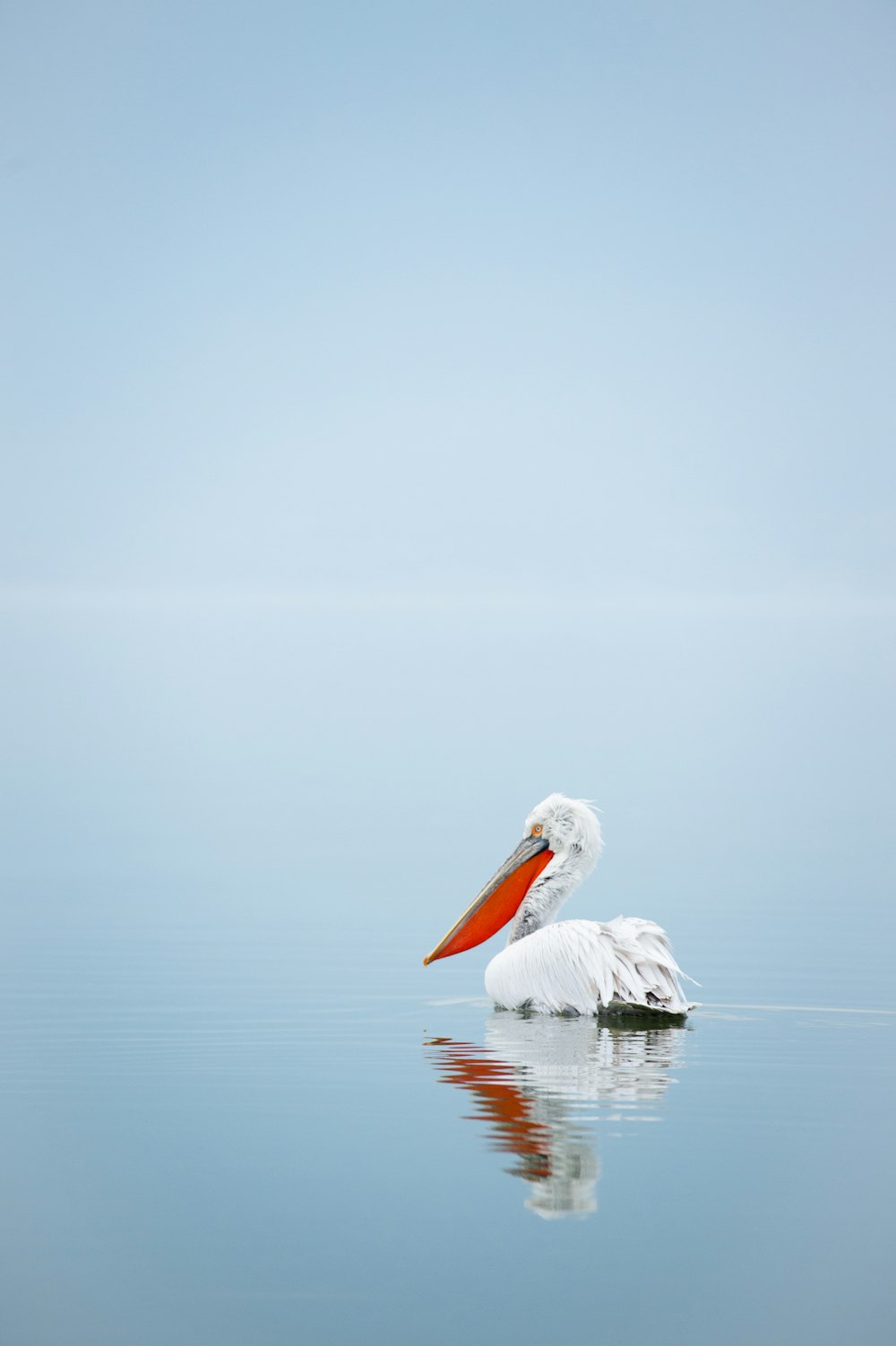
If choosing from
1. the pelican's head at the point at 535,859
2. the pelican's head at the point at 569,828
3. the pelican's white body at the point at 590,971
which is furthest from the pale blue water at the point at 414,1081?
the pelican's head at the point at 569,828

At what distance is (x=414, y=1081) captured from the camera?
222 inches

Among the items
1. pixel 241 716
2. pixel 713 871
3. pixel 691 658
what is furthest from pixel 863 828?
pixel 691 658

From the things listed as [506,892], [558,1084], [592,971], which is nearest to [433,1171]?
[558,1084]

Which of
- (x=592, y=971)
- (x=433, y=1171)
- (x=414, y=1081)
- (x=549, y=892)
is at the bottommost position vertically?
(x=433, y=1171)

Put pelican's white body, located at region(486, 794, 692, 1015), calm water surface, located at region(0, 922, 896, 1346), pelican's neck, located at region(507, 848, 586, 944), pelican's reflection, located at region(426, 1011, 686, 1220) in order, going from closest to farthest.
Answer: calm water surface, located at region(0, 922, 896, 1346) → pelican's reflection, located at region(426, 1011, 686, 1220) → pelican's white body, located at region(486, 794, 692, 1015) → pelican's neck, located at region(507, 848, 586, 944)

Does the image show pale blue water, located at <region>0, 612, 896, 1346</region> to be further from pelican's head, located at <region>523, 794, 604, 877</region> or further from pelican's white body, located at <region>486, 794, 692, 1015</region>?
pelican's head, located at <region>523, 794, 604, 877</region>

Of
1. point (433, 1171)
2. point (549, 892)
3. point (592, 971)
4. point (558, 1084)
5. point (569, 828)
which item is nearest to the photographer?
point (433, 1171)

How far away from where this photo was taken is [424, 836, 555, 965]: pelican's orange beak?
774 cm

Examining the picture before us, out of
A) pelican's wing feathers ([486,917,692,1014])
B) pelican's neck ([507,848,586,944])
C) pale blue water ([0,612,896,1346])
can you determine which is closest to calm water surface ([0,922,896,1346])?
pale blue water ([0,612,896,1346])

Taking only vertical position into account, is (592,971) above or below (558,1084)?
above

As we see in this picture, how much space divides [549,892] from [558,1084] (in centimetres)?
214

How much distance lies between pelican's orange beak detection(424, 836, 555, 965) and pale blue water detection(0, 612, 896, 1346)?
21 centimetres

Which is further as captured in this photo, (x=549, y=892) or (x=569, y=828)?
(x=569, y=828)

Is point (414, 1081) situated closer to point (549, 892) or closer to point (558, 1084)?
point (558, 1084)
